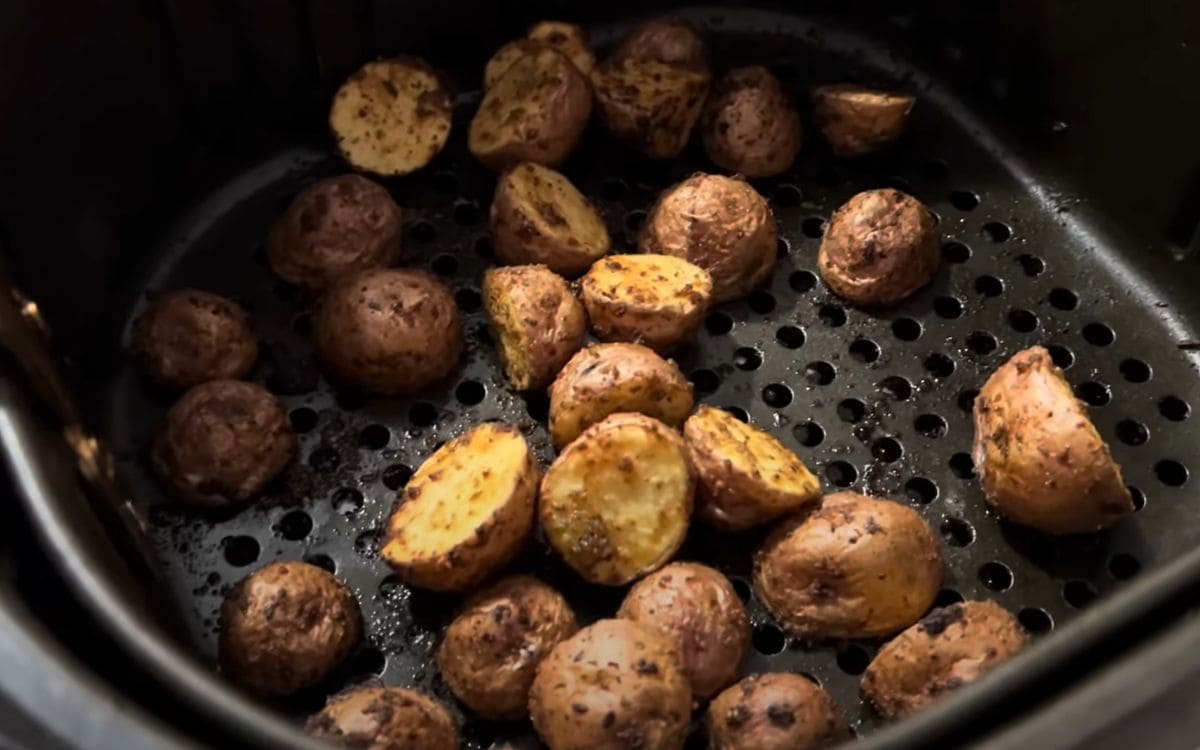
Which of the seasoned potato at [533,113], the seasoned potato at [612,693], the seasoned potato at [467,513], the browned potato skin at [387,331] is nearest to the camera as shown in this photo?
the seasoned potato at [612,693]

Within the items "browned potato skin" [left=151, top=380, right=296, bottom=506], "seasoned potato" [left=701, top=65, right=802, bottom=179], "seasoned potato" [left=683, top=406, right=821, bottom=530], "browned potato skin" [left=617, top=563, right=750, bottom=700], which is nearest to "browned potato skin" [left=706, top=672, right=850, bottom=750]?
"browned potato skin" [left=617, top=563, right=750, bottom=700]

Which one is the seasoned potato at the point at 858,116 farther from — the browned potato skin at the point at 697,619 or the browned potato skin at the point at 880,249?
the browned potato skin at the point at 697,619

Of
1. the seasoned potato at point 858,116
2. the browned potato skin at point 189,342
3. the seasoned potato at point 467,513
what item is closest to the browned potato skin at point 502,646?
the seasoned potato at point 467,513

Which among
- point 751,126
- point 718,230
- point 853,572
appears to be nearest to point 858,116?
point 751,126

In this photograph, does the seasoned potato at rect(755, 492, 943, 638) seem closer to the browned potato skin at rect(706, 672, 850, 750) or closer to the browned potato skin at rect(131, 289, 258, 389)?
the browned potato skin at rect(706, 672, 850, 750)

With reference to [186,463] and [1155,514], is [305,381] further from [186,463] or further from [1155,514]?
[1155,514]

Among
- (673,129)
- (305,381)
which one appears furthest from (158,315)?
(673,129)

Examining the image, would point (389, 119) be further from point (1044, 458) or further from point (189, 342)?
point (1044, 458)

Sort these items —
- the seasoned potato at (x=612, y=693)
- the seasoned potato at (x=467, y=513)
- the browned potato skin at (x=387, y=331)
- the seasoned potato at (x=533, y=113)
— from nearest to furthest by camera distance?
the seasoned potato at (x=612, y=693) < the seasoned potato at (x=467, y=513) < the browned potato skin at (x=387, y=331) < the seasoned potato at (x=533, y=113)
